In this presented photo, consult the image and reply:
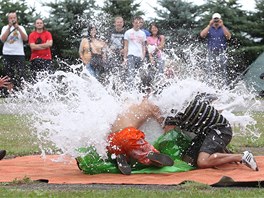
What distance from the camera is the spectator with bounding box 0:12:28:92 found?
17172mm

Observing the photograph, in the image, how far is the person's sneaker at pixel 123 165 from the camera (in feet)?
26.7

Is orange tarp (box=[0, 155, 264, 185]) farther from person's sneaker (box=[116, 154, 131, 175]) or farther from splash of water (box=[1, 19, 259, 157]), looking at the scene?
splash of water (box=[1, 19, 259, 157])

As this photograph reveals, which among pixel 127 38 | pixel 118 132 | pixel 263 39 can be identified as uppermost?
pixel 118 132

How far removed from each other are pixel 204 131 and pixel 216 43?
9008mm

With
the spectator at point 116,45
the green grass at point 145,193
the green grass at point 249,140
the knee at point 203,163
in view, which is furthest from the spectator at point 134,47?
the green grass at point 145,193

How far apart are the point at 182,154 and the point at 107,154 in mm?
951

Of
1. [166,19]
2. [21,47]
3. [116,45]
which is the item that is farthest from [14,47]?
[166,19]

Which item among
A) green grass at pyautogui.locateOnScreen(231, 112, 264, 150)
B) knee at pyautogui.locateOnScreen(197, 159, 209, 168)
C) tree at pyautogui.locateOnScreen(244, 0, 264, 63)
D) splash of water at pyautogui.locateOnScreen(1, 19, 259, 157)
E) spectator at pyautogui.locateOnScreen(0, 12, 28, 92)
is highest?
splash of water at pyautogui.locateOnScreen(1, 19, 259, 157)

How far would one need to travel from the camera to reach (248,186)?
7.25 metres

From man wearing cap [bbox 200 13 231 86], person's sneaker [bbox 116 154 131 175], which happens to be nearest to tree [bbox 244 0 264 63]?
man wearing cap [bbox 200 13 231 86]

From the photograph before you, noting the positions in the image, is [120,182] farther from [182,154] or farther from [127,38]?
[127,38]

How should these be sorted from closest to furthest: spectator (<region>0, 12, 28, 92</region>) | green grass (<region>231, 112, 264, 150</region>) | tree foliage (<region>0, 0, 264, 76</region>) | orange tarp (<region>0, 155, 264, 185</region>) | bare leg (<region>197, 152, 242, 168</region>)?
1. orange tarp (<region>0, 155, 264, 185</region>)
2. bare leg (<region>197, 152, 242, 168</region>)
3. green grass (<region>231, 112, 264, 150</region>)
4. spectator (<region>0, 12, 28, 92</region>)
5. tree foliage (<region>0, 0, 264, 76</region>)

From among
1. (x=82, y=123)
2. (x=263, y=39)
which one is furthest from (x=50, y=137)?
(x=263, y=39)

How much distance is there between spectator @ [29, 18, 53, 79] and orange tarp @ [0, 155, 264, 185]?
8.53m
